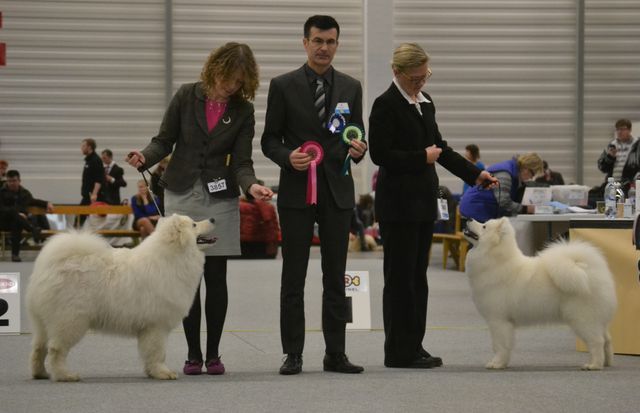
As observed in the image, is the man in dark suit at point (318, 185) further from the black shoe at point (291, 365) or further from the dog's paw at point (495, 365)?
the dog's paw at point (495, 365)

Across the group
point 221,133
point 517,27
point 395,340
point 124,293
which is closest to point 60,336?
point 124,293

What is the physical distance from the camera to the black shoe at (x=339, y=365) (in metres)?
4.23

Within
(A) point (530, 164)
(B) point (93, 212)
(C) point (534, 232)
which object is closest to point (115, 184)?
(B) point (93, 212)

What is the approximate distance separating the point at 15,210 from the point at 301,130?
823 centimetres

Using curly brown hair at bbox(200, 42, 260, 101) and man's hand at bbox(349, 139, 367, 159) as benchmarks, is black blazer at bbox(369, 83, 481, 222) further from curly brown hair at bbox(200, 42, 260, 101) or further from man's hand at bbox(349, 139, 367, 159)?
curly brown hair at bbox(200, 42, 260, 101)

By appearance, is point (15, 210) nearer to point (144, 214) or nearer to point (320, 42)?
point (144, 214)

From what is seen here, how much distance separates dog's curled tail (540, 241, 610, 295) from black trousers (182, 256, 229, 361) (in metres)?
1.48

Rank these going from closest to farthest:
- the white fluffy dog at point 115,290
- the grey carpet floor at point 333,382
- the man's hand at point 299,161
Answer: the grey carpet floor at point 333,382, the white fluffy dog at point 115,290, the man's hand at point 299,161

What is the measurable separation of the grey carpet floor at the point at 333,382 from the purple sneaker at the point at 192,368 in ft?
0.39

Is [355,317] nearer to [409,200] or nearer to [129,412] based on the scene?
[409,200]

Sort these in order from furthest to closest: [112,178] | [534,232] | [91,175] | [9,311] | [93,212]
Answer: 1. [112,178]
2. [91,175]
3. [93,212]
4. [534,232]
5. [9,311]

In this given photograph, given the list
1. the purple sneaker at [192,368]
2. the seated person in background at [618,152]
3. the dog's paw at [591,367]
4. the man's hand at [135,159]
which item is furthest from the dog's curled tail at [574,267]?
the seated person in background at [618,152]

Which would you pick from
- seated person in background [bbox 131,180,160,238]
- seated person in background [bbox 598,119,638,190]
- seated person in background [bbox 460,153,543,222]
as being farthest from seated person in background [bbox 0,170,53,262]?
seated person in background [bbox 598,119,638,190]

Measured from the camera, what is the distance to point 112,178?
45.0 feet
